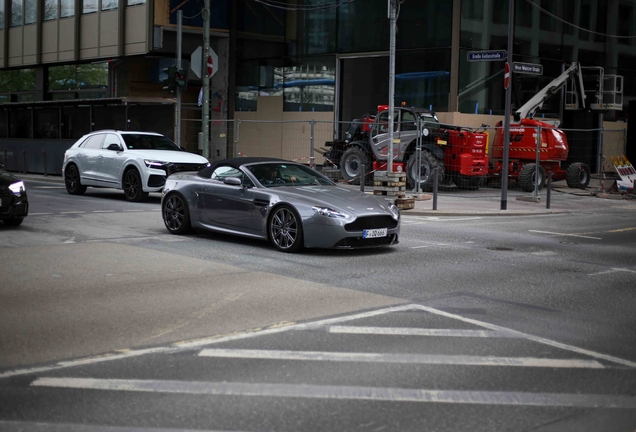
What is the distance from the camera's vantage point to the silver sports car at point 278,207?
11875 mm

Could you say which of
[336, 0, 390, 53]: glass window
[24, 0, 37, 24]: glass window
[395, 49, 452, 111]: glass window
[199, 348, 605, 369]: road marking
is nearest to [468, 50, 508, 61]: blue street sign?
[395, 49, 452, 111]: glass window

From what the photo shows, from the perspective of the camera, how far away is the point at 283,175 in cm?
1330

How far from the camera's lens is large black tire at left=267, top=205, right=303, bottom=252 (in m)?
12.0

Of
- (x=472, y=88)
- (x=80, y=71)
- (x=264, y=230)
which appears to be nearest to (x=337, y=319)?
(x=264, y=230)

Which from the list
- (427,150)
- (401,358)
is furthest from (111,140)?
(401,358)

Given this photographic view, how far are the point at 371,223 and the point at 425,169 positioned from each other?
13.6 m

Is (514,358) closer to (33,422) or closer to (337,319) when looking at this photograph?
(337,319)

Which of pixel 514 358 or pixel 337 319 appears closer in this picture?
pixel 514 358

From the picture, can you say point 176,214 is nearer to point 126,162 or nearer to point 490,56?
point 126,162

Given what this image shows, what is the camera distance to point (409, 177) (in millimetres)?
25781

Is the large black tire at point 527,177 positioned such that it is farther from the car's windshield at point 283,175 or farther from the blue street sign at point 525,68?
the car's windshield at point 283,175

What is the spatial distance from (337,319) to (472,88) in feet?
79.9

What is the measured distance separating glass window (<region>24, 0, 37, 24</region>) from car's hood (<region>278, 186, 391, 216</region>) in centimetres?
3499

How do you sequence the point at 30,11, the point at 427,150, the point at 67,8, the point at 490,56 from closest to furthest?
the point at 490,56 < the point at 427,150 < the point at 67,8 < the point at 30,11
